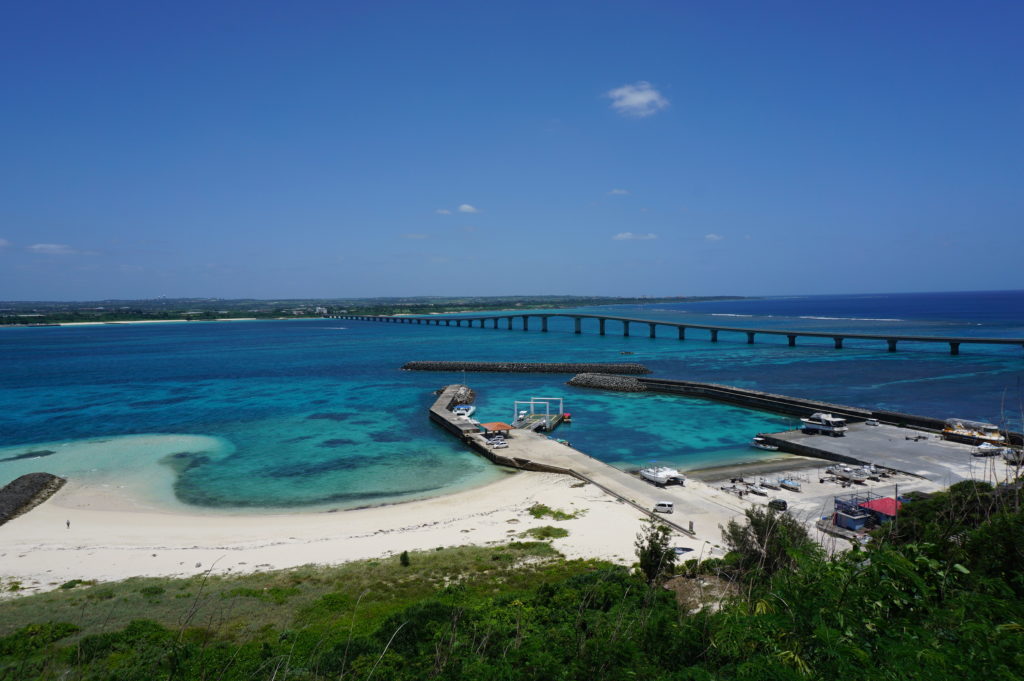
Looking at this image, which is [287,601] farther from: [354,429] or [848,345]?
[848,345]

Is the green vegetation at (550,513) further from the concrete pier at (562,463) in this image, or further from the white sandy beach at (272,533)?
the concrete pier at (562,463)

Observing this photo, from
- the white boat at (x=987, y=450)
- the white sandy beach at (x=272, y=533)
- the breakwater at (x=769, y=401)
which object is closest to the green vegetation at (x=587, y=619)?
the white sandy beach at (x=272, y=533)

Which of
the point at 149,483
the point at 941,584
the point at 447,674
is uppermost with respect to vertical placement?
the point at 941,584

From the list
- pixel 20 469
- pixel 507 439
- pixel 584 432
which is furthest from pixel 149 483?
pixel 584 432

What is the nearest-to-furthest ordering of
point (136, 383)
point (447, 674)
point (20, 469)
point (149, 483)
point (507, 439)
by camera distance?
point (447, 674) → point (149, 483) → point (20, 469) → point (507, 439) → point (136, 383)

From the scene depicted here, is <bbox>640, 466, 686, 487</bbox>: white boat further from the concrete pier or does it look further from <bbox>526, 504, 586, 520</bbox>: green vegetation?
<bbox>526, 504, 586, 520</bbox>: green vegetation

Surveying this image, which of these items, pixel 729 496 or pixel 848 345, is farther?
pixel 848 345
